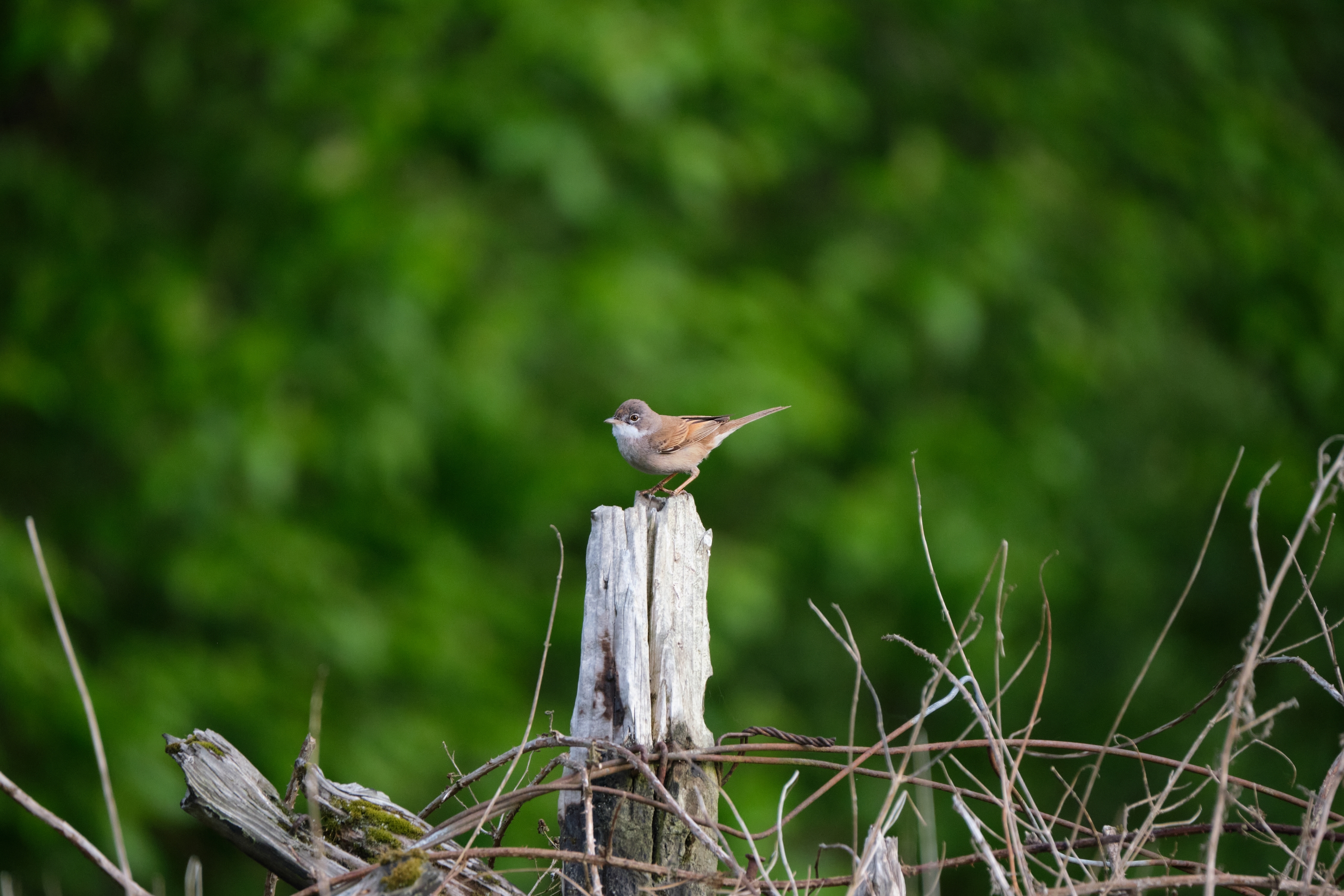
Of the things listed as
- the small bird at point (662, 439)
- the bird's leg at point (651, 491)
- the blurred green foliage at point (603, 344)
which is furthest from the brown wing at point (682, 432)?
the blurred green foliage at point (603, 344)

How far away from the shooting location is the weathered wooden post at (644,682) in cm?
226

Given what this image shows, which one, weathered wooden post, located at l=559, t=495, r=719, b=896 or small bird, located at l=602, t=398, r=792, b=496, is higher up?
small bird, located at l=602, t=398, r=792, b=496

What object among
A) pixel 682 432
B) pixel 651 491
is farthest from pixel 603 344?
pixel 651 491

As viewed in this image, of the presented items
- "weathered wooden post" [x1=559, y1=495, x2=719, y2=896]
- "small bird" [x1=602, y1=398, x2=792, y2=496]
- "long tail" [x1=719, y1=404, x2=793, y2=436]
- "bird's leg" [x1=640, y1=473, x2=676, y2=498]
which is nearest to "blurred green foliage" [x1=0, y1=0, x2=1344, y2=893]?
"long tail" [x1=719, y1=404, x2=793, y2=436]

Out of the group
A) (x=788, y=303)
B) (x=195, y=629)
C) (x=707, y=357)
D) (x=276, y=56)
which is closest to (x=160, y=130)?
(x=276, y=56)

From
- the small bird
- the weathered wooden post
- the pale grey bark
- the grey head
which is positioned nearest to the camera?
the pale grey bark

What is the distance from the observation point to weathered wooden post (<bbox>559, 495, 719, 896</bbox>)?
7.41ft

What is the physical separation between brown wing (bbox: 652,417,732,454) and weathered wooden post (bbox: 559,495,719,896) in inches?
61.4

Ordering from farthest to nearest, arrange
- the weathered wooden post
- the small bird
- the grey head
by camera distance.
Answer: the grey head
the small bird
the weathered wooden post

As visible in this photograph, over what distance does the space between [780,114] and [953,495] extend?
3.14 meters

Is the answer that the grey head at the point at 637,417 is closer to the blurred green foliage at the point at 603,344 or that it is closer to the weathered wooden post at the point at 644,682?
the weathered wooden post at the point at 644,682

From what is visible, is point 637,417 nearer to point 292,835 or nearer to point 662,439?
point 662,439

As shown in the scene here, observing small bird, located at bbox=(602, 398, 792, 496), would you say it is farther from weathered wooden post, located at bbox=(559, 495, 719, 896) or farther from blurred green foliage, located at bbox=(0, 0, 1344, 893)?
blurred green foliage, located at bbox=(0, 0, 1344, 893)

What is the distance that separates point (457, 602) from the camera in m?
7.19
